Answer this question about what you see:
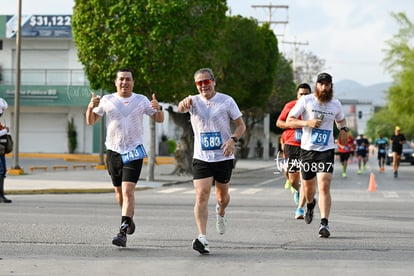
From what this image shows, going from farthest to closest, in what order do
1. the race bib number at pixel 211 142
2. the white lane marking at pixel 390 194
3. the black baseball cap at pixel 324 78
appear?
the white lane marking at pixel 390 194
the black baseball cap at pixel 324 78
the race bib number at pixel 211 142

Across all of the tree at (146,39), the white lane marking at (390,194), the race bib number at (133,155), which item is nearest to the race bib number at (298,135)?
the race bib number at (133,155)

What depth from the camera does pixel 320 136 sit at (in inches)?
455

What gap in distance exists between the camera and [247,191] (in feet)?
79.0

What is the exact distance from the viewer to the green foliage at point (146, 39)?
26.9 m

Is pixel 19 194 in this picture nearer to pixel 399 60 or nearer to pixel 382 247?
pixel 382 247

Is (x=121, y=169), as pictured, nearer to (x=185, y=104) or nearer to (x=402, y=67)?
(x=185, y=104)

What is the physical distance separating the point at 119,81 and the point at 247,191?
1385cm

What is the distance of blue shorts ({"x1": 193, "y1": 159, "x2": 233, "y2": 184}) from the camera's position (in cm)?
989

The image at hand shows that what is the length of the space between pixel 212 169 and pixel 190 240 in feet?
4.28

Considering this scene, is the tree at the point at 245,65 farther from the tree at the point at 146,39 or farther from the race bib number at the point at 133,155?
the race bib number at the point at 133,155

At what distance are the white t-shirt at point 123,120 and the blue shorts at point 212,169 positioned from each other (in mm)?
865

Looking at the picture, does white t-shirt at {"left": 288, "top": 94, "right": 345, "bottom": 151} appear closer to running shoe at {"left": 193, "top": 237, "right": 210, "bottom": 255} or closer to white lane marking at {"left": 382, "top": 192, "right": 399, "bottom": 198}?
running shoe at {"left": 193, "top": 237, "right": 210, "bottom": 255}

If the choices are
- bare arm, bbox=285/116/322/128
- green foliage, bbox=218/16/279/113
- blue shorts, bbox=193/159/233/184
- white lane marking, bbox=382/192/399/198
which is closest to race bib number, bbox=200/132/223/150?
blue shorts, bbox=193/159/233/184

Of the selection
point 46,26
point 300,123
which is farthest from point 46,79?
point 300,123
